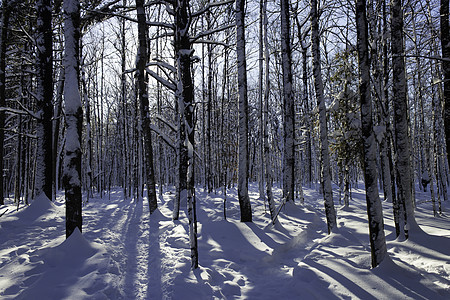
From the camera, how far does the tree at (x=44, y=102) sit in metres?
9.37

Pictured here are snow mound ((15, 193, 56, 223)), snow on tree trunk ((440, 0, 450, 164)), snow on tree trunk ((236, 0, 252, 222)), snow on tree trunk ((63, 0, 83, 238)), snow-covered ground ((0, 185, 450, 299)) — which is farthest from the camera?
snow on tree trunk ((236, 0, 252, 222))

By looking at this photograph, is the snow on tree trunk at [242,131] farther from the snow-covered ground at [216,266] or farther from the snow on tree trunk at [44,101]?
the snow on tree trunk at [44,101]

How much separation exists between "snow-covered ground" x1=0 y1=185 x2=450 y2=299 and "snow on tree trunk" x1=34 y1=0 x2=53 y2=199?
192 cm

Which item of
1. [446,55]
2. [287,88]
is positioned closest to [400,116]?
[446,55]

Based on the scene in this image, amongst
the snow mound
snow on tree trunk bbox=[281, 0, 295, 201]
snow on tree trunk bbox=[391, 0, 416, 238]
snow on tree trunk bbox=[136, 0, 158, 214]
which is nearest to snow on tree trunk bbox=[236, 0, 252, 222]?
snow on tree trunk bbox=[281, 0, 295, 201]

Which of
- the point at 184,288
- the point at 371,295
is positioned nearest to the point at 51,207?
the point at 184,288

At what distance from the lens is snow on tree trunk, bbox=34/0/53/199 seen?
9367mm

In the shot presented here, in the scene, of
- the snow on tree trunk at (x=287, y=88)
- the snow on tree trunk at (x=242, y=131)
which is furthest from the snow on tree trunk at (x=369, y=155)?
the snow on tree trunk at (x=287, y=88)

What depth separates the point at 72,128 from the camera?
5.92 metres

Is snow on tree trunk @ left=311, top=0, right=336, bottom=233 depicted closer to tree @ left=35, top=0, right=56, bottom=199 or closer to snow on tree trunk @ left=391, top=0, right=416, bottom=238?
snow on tree trunk @ left=391, top=0, right=416, bottom=238

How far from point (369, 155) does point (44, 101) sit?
1059 centimetres

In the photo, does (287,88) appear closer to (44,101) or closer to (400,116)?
(400,116)

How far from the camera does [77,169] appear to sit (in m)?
5.95

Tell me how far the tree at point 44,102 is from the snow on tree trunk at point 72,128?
4.34 metres
